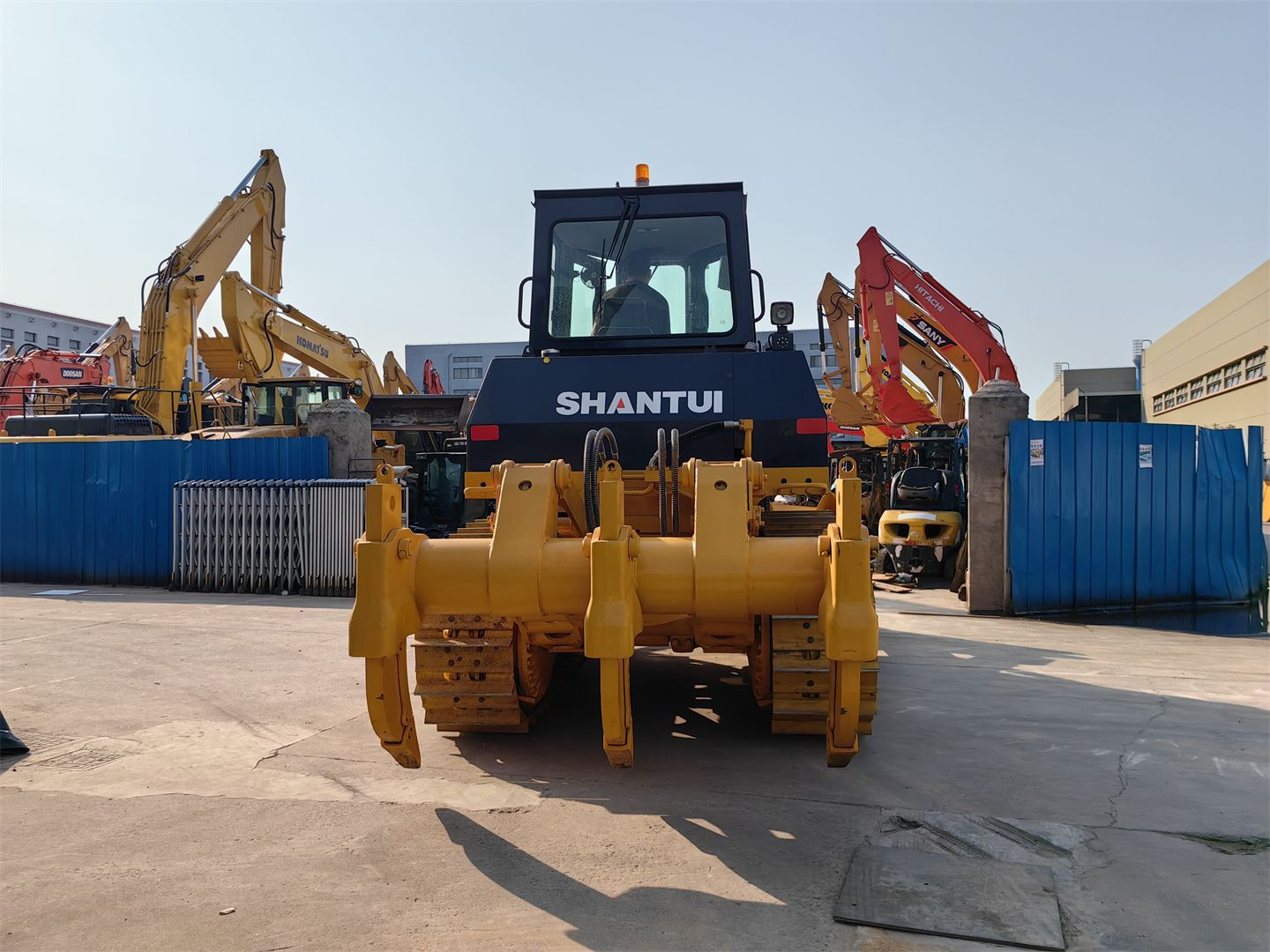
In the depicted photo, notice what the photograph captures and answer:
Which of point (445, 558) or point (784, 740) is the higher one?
point (445, 558)

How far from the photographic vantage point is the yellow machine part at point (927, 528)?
12375 millimetres

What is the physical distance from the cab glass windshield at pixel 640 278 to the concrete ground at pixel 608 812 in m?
2.56

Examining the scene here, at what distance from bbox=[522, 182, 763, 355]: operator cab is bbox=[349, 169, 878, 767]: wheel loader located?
13 millimetres

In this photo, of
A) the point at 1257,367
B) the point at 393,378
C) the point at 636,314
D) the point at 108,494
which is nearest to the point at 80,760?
the point at 636,314

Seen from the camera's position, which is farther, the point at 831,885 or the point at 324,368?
the point at 324,368

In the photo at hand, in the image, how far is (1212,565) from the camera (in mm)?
10266

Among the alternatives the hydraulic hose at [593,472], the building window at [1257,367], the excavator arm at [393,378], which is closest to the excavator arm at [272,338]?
the excavator arm at [393,378]

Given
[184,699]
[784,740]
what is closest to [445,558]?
[784,740]

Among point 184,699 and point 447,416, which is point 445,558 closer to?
point 184,699

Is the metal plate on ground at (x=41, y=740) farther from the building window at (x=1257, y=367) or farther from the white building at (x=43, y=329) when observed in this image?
the white building at (x=43, y=329)

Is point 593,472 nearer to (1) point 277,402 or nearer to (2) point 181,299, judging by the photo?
(1) point 277,402

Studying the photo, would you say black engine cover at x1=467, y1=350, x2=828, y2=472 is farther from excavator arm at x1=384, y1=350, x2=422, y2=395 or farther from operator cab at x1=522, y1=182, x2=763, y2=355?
excavator arm at x1=384, y1=350, x2=422, y2=395

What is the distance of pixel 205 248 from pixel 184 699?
13307 millimetres

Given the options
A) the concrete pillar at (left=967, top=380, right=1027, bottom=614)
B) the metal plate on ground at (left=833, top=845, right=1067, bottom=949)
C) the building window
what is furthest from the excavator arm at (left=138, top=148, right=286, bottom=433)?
the building window
